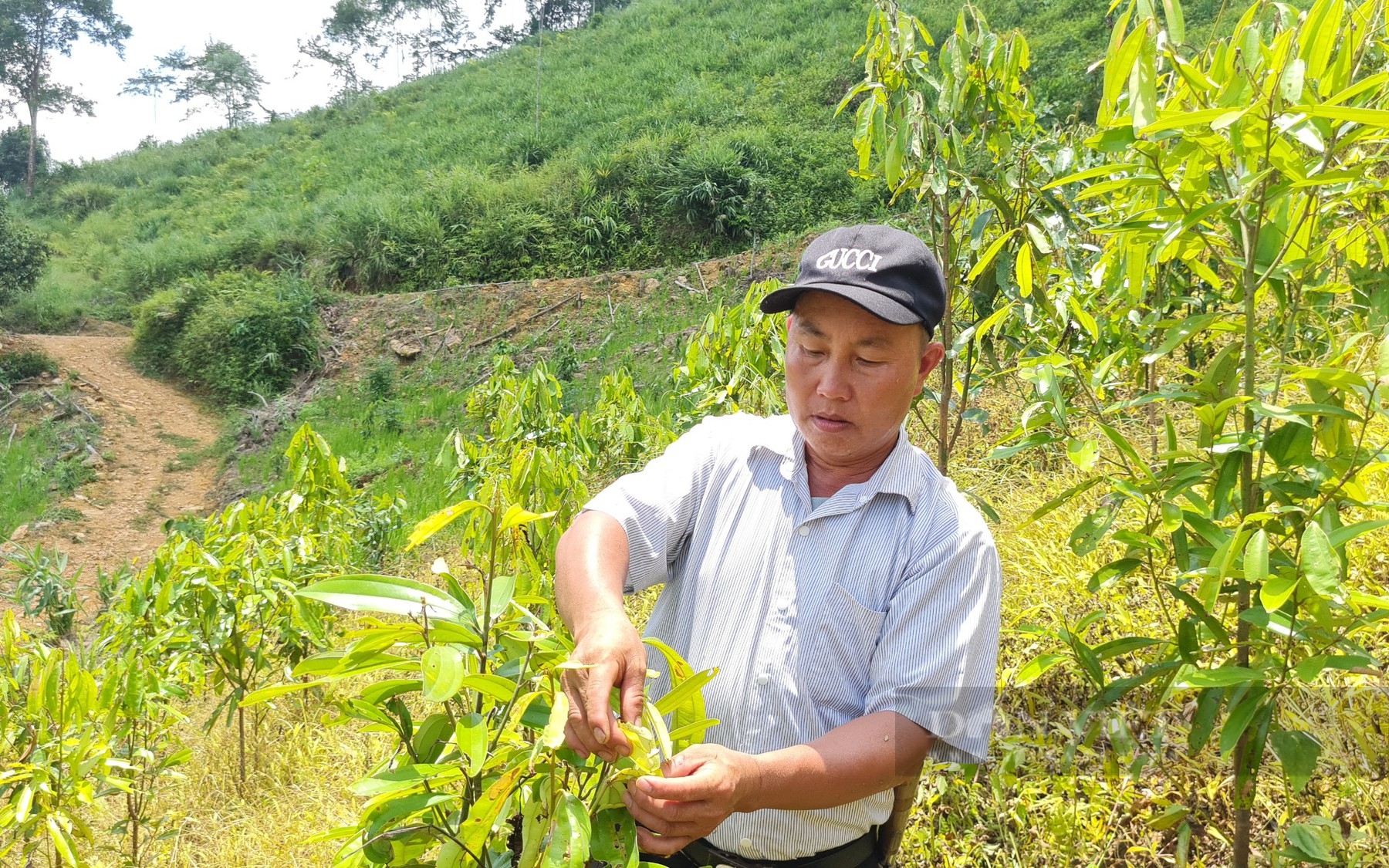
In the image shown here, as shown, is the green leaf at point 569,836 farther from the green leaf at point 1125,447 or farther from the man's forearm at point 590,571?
the green leaf at point 1125,447

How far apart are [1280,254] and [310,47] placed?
3400 cm

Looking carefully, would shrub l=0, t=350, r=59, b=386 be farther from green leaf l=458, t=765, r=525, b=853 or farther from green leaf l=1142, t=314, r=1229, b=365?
green leaf l=1142, t=314, r=1229, b=365

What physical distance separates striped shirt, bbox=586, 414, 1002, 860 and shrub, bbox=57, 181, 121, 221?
23622 millimetres

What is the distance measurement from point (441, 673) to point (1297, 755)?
1.06 m

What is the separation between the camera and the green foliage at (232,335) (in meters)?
11.2

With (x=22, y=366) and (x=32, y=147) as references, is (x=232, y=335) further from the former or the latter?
(x=32, y=147)

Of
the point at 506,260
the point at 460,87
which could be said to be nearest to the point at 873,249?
the point at 506,260

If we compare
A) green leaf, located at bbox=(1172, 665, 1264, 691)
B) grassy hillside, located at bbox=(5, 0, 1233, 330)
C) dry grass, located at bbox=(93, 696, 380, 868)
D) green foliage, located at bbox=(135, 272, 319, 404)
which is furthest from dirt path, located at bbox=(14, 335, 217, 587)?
green leaf, located at bbox=(1172, 665, 1264, 691)

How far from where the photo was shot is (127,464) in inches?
371

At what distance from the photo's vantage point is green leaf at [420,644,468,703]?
2.00 feet

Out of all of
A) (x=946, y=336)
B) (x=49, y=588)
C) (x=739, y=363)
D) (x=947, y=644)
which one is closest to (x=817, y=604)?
(x=947, y=644)

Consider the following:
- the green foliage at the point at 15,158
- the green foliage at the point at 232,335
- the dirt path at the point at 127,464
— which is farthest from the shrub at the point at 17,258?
the green foliage at the point at 15,158

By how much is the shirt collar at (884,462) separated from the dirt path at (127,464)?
7.27 meters

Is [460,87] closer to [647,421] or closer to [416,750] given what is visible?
[647,421]
